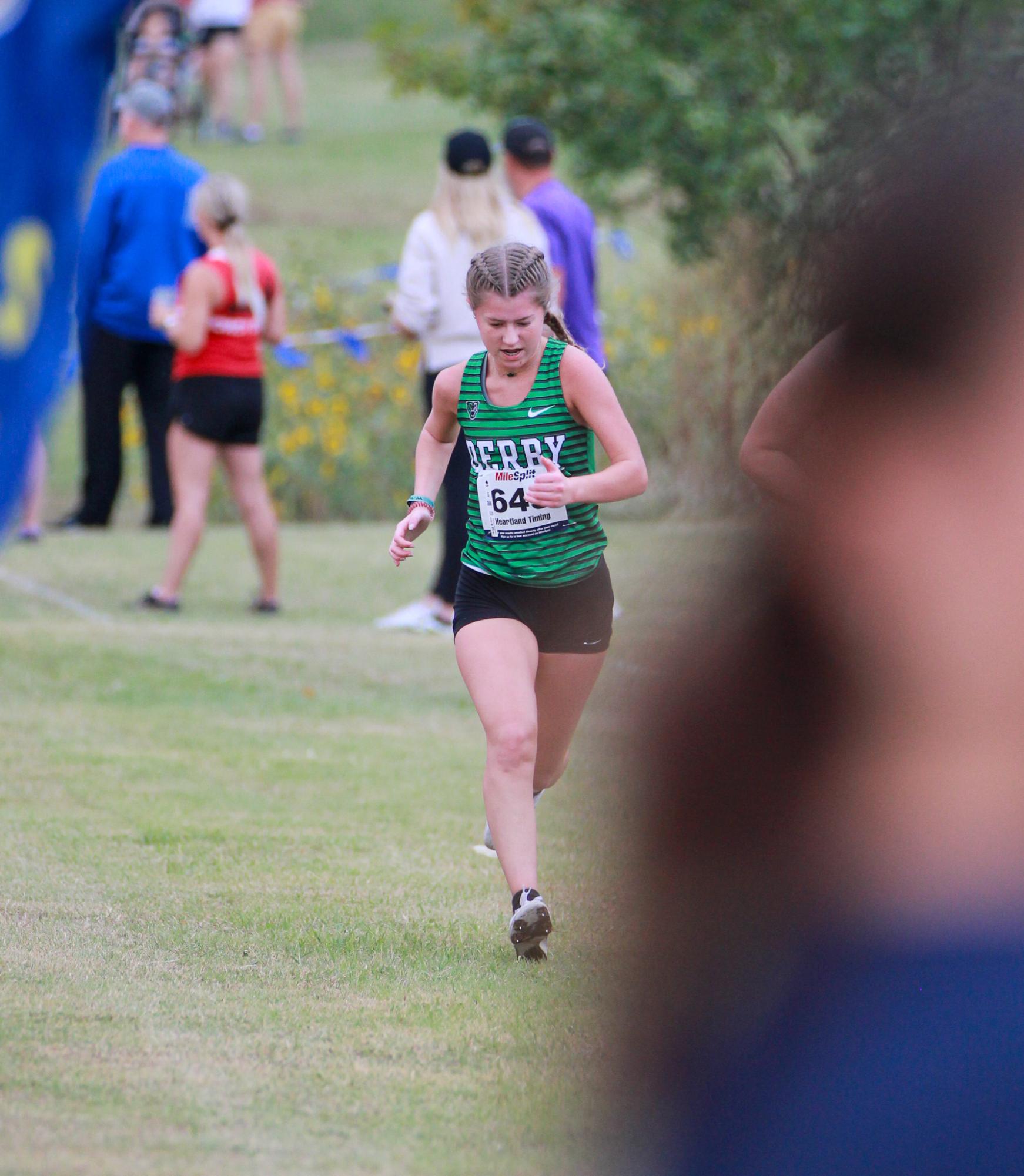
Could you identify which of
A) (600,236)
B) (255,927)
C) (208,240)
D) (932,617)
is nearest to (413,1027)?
(255,927)

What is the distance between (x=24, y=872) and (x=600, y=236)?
12390 millimetres

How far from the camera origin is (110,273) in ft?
32.8

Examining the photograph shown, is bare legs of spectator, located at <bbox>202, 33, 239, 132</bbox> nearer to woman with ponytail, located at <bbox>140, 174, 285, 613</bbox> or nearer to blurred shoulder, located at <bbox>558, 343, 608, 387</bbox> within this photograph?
woman with ponytail, located at <bbox>140, 174, 285, 613</bbox>

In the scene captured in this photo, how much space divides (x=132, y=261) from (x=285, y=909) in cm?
589

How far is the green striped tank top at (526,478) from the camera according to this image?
176 inches

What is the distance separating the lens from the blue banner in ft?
7.98

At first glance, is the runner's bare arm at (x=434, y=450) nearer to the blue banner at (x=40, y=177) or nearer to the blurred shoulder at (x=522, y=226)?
the blue banner at (x=40, y=177)

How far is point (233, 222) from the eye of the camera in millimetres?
8781

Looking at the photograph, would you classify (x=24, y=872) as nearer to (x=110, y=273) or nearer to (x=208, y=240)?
(x=208, y=240)

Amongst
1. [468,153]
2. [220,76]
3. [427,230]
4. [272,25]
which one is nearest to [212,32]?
[272,25]

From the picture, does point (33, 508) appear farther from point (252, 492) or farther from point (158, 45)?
point (158, 45)

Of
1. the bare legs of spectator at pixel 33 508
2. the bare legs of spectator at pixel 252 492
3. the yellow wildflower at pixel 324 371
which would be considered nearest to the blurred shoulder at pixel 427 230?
the bare legs of spectator at pixel 252 492

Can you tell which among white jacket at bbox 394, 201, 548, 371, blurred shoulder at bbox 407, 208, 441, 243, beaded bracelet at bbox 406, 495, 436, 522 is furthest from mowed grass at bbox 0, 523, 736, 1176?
blurred shoulder at bbox 407, 208, 441, 243

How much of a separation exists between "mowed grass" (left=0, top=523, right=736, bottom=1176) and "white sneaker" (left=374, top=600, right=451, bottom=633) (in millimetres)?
382
